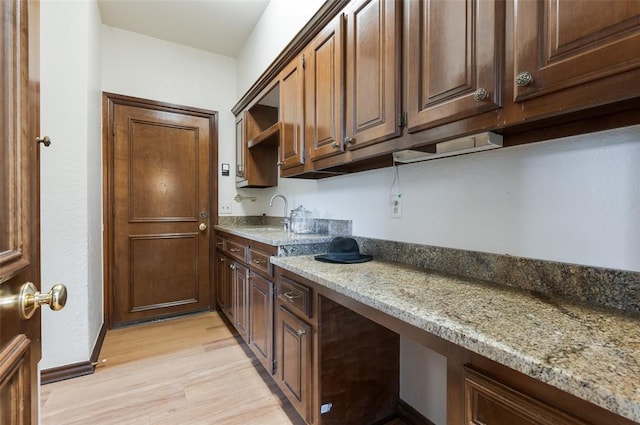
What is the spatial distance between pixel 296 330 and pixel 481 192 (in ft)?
3.42

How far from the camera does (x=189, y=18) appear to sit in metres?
2.72

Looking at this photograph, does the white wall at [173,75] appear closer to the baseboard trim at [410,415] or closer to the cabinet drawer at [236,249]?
the cabinet drawer at [236,249]

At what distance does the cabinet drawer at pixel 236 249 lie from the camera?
2.24 metres

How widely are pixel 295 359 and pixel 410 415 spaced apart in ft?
2.17

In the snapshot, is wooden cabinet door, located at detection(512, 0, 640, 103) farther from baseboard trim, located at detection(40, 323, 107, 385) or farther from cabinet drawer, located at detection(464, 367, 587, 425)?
baseboard trim, located at detection(40, 323, 107, 385)

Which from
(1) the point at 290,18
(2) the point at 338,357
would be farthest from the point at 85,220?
(1) the point at 290,18

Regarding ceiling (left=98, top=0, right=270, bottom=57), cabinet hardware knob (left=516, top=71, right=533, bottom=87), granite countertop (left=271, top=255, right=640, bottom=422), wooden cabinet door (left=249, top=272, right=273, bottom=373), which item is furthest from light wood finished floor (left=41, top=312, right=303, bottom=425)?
ceiling (left=98, top=0, right=270, bottom=57)

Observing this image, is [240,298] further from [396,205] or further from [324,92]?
[324,92]

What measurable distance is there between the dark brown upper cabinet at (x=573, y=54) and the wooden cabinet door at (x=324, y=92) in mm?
826

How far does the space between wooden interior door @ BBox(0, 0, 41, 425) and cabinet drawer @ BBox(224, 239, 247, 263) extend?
1559 millimetres

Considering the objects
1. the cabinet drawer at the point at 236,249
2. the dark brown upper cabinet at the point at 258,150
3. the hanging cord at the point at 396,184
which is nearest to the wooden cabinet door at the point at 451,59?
the hanging cord at the point at 396,184

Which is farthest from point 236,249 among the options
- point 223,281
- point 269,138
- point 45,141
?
point 45,141

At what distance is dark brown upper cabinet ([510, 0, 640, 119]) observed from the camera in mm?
619

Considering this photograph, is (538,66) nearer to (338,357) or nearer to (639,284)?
(639,284)
